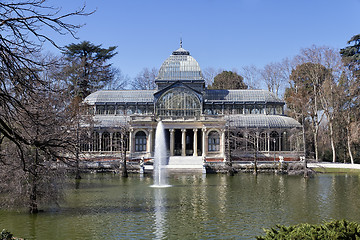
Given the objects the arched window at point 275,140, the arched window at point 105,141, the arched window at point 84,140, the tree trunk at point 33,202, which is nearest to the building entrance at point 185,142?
the arched window at point 105,141

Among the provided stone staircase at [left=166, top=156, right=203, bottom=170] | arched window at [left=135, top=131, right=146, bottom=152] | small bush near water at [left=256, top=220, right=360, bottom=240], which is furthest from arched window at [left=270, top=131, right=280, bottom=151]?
small bush near water at [left=256, top=220, right=360, bottom=240]

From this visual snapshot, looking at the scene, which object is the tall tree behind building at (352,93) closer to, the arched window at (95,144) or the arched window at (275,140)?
the arched window at (275,140)

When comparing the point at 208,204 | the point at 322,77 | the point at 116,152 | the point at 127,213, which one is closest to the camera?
the point at 127,213

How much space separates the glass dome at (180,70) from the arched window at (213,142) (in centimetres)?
1050

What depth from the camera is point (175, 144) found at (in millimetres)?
61281

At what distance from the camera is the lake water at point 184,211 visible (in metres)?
17.3

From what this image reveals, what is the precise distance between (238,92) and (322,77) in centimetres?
1305

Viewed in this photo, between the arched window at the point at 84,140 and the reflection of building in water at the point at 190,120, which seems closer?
the arched window at the point at 84,140

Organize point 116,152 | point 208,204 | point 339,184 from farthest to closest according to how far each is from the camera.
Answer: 1. point 116,152
2. point 339,184
3. point 208,204

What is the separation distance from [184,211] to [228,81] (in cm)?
6454

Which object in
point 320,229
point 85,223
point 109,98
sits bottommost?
point 85,223

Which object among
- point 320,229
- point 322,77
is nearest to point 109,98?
point 322,77

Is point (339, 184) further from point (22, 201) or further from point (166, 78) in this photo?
point (166, 78)

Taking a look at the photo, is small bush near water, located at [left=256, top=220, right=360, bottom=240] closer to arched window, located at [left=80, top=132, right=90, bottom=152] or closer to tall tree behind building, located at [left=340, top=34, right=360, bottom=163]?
arched window, located at [left=80, top=132, right=90, bottom=152]
